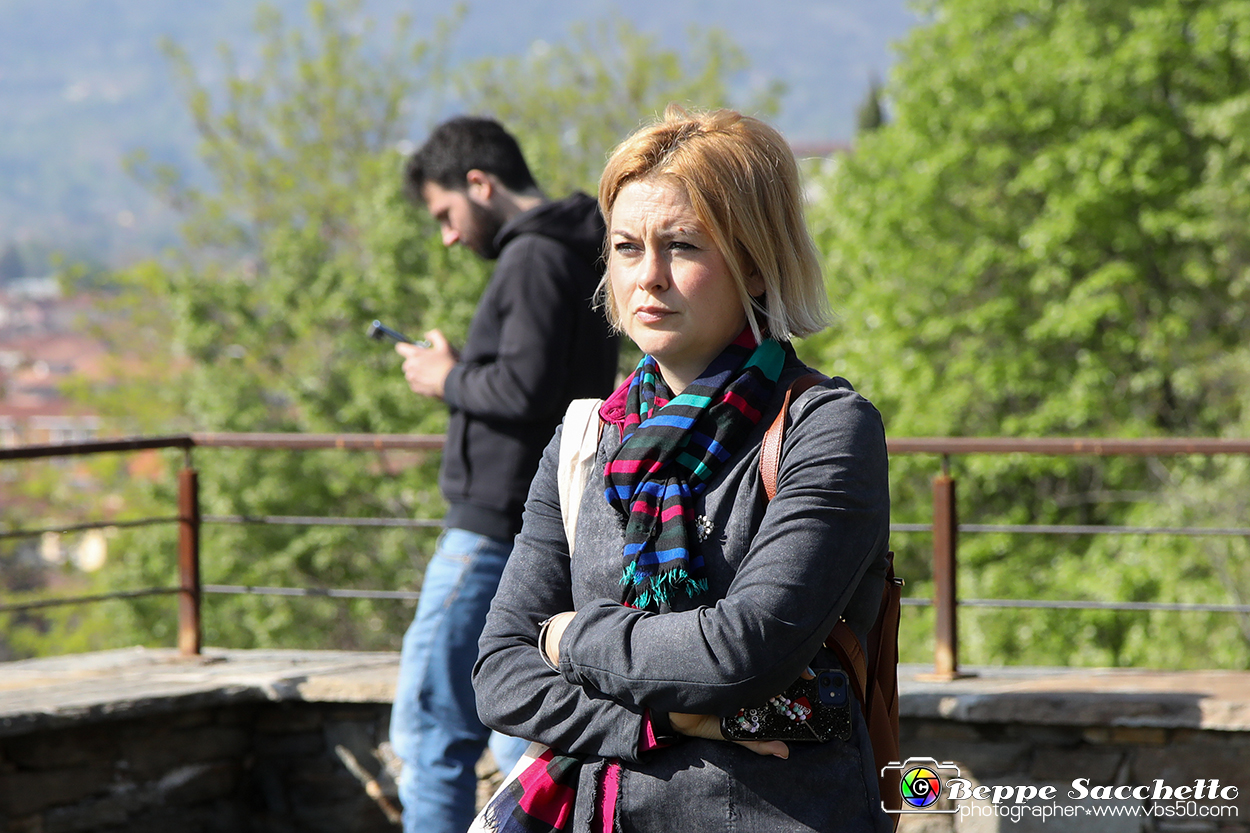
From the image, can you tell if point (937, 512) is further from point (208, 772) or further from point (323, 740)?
point (208, 772)

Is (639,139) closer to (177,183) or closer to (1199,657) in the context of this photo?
(1199,657)

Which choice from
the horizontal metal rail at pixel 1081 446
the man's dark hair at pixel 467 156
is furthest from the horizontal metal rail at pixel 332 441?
the horizontal metal rail at pixel 1081 446

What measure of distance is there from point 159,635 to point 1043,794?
58.3ft

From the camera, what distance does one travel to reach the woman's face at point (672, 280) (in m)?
1.54

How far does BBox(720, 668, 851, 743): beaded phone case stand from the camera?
1.43 m

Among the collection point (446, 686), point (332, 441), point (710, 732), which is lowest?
point (446, 686)

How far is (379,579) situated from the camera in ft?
59.3

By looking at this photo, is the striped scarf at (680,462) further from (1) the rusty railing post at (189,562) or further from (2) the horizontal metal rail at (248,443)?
(1) the rusty railing post at (189,562)

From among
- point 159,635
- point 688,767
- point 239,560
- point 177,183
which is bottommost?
point 159,635

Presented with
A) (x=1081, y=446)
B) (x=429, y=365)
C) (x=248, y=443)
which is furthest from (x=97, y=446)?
(x=1081, y=446)

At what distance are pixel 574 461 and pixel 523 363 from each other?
96 cm

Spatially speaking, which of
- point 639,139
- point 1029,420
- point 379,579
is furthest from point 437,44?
point 639,139

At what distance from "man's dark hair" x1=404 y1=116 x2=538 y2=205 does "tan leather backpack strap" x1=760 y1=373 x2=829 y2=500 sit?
156cm

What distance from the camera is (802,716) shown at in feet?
4.72
